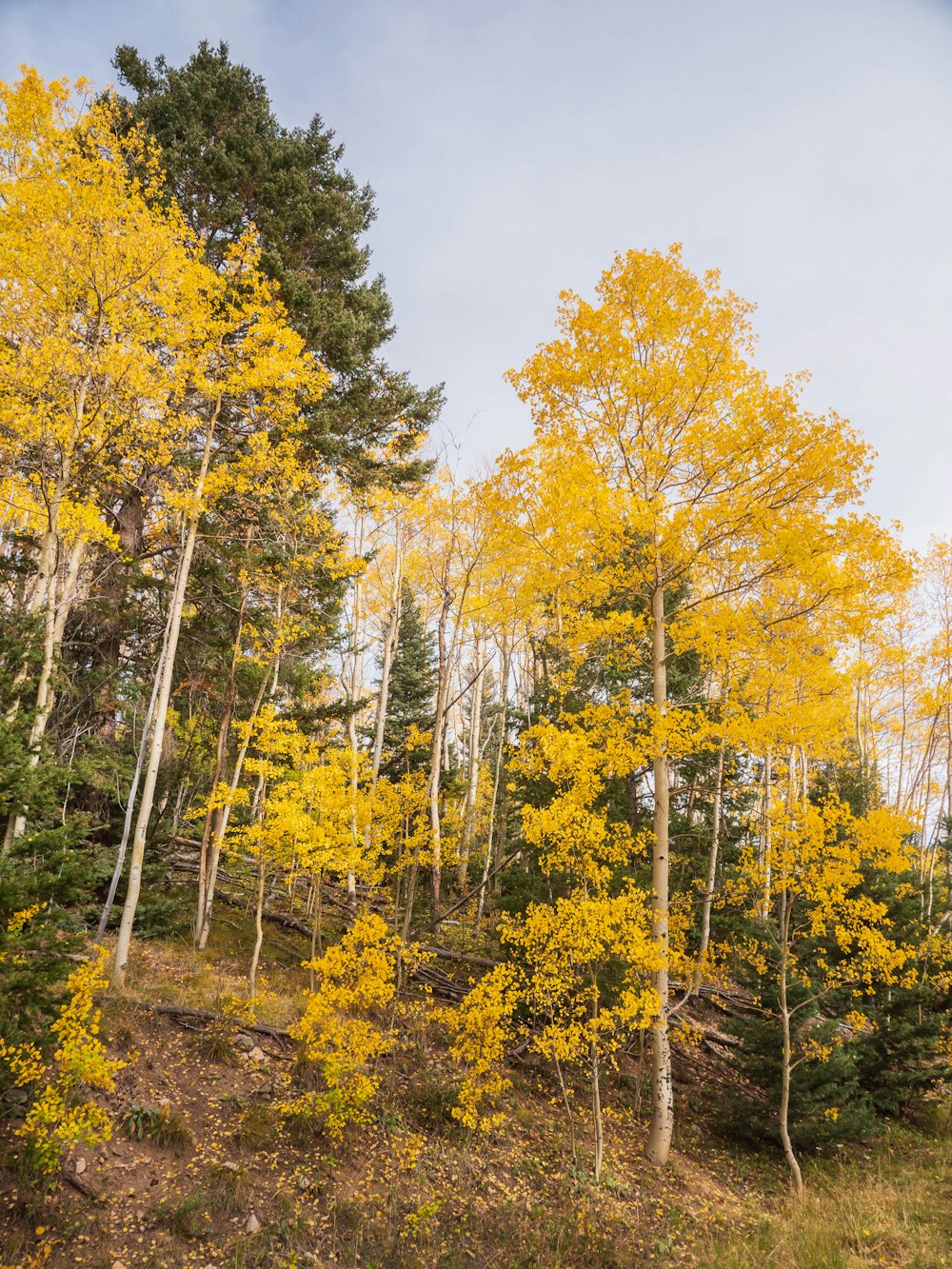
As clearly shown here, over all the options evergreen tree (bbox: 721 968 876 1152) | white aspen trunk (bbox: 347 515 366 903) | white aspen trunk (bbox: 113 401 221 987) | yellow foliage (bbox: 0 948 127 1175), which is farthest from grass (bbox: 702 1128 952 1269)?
white aspen trunk (bbox: 347 515 366 903)

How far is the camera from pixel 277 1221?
4973mm

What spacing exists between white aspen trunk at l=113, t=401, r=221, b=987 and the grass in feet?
23.2

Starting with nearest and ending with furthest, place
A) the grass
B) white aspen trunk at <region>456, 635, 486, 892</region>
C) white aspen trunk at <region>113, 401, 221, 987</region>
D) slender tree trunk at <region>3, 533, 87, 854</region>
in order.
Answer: slender tree trunk at <region>3, 533, 87, 854</region> → the grass → white aspen trunk at <region>113, 401, 221, 987</region> → white aspen trunk at <region>456, 635, 486, 892</region>

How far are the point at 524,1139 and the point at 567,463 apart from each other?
28.2ft

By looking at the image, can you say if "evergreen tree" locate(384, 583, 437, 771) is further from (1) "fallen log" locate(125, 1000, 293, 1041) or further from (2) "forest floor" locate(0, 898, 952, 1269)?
(2) "forest floor" locate(0, 898, 952, 1269)

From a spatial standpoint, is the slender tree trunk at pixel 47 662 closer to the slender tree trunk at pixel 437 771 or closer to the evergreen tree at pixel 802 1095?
the slender tree trunk at pixel 437 771

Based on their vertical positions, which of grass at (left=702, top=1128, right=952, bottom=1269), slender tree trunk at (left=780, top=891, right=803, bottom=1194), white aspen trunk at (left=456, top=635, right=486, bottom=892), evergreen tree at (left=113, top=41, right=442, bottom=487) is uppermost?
evergreen tree at (left=113, top=41, right=442, bottom=487)

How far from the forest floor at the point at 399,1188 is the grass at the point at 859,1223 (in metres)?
0.03

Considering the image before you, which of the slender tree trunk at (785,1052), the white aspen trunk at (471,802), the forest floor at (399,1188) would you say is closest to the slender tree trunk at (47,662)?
the forest floor at (399,1188)

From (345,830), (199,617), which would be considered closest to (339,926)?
(345,830)

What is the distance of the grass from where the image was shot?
5.60m

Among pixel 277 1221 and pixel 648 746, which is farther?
pixel 648 746

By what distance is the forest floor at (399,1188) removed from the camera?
15.2 ft

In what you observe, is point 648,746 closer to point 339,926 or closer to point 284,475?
point 284,475
